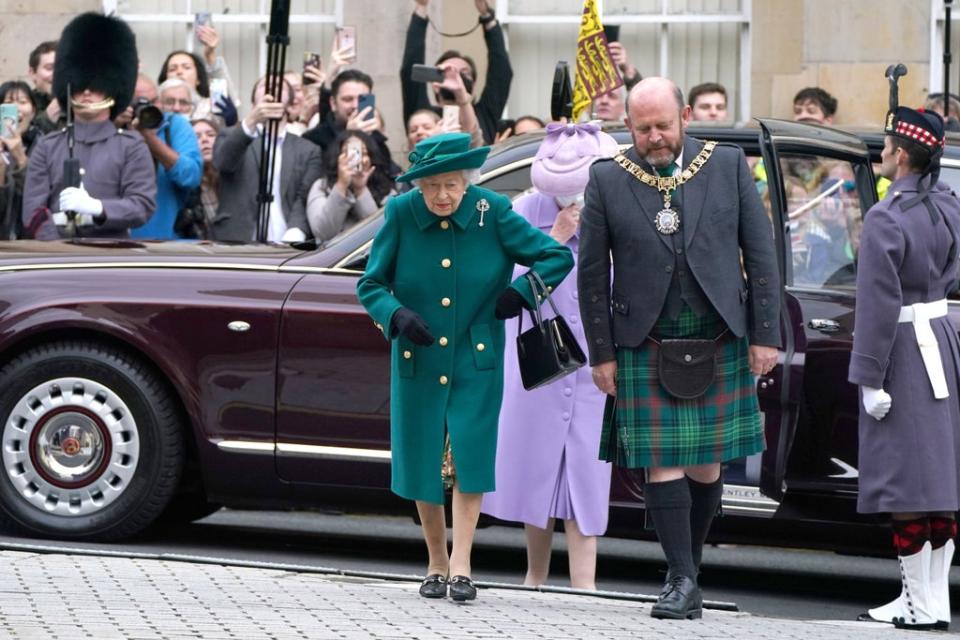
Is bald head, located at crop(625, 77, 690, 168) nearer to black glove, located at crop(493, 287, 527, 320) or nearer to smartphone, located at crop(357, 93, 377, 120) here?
black glove, located at crop(493, 287, 527, 320)

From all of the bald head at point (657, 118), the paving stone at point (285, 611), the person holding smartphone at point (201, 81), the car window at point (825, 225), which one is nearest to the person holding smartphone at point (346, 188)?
the person holding smartphone at point (201, 81)

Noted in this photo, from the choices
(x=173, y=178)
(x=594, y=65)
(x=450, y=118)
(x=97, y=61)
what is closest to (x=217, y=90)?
(x=97, y=61)

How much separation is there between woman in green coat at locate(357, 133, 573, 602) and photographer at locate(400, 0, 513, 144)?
16.9ft

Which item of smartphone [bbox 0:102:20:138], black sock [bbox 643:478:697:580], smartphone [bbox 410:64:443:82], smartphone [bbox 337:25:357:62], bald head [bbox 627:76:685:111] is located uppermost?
smartphone [bbox 337:25:357:62]

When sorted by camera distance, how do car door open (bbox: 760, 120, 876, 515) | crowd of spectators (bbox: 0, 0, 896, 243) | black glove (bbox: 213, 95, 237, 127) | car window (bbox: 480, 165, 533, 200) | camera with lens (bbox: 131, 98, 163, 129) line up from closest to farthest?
car door open (bbox: 760, 120, 876, 515)
car window (bbox: 480, 165, 533, 200)
crowd of spectators (bbox: 0, 0, 896, 243)
camera with lens (bbox: 131, 98, 163, 129)
black glove (bbox: 213, 95, 237, 127)

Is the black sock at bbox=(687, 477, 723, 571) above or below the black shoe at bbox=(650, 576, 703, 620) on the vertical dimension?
above

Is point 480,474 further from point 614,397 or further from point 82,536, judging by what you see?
point 82,536

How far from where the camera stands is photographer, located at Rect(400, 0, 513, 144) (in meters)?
13.5

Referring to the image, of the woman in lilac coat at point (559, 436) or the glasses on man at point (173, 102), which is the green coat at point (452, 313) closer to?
the woman in lilac coat at point (559, 436)

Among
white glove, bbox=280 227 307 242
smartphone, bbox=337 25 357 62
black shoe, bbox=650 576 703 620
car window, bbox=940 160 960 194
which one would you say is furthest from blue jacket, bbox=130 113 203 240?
black shoe, bbox=650 576 703 620

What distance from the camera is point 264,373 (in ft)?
29.9

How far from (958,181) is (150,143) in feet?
15.4

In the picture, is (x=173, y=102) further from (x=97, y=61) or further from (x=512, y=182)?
(x=512, y=182)

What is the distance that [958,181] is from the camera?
901cm
